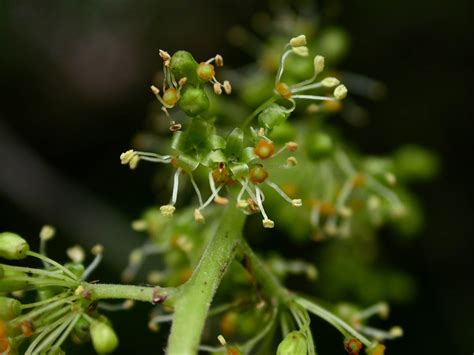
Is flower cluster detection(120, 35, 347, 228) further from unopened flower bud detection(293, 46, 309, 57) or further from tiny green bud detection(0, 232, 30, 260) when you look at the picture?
tiny green bud detection(0, 232, 30, 260)

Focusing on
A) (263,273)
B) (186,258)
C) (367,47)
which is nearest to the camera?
(263,273)

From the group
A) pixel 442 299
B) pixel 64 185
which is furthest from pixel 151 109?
pixel 442 299

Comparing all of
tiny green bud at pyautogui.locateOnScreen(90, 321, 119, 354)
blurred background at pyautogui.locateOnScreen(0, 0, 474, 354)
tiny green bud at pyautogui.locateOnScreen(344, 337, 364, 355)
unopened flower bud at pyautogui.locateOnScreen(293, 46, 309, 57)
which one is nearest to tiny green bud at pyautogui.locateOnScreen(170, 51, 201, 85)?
unopened flower bud at pyautogui.locateOnScreen(293, 46, 309, 57)

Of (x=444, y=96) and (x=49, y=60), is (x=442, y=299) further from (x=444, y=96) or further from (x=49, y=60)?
(x=49, y=60)

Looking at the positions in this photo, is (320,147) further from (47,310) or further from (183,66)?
(47,310)

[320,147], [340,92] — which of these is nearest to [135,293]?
[340,92]

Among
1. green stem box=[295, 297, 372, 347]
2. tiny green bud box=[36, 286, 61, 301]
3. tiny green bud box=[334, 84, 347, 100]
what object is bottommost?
tiny green bud box=[36, 286, 61, 301]
